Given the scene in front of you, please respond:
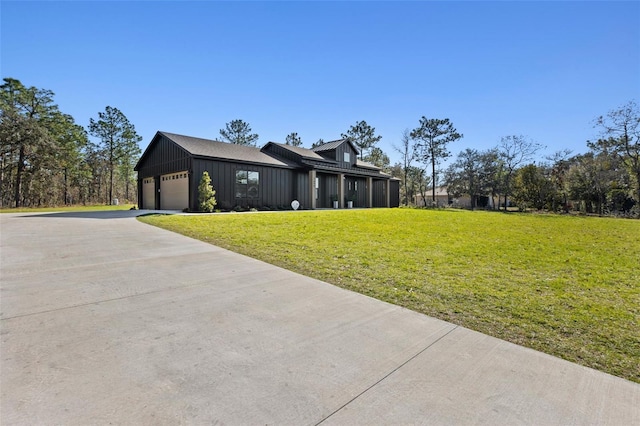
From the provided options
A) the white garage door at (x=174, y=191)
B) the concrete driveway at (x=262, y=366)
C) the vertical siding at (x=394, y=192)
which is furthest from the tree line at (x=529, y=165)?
the concrete driveway at (x=262, y=366)

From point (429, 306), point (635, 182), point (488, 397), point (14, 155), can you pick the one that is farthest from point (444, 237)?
point (14, 155)

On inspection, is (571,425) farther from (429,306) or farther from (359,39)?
(359,39)

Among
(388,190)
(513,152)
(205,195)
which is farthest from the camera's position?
(513,152)

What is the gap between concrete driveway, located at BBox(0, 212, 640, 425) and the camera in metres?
1.52

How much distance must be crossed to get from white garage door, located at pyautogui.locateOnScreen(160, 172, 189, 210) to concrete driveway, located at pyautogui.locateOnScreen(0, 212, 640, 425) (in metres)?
14.5

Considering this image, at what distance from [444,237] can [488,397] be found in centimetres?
682

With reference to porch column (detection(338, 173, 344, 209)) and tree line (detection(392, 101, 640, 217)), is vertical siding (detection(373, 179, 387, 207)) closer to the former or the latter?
porch column (detection(338, 173, 344, 209))


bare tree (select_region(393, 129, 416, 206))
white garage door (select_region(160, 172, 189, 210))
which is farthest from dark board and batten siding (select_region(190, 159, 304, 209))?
bare tree (select_region(393, 129, 416, 206))

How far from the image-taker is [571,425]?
1477 millimetres

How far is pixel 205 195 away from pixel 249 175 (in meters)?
3.55

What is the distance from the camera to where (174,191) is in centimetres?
1841

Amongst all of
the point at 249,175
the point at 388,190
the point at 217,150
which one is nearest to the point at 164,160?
the point at 217,150

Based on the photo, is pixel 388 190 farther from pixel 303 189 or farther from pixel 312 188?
pixel 303 189

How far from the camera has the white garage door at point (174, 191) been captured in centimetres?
1712
